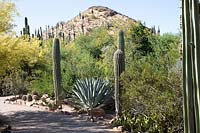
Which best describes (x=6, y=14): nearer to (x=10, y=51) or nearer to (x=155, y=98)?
(x=10, y=51)

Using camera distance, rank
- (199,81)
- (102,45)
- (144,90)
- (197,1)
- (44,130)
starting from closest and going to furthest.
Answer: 1. (199,81)
2. (197,1)
3. (144,90)
4. (44,130)
5. (102,45)

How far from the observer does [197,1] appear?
346 centimetres

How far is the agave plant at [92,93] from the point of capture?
16500 mm

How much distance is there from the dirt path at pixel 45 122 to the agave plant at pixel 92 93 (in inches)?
39.7

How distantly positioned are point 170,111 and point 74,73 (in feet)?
39.4

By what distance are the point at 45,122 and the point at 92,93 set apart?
258 cm

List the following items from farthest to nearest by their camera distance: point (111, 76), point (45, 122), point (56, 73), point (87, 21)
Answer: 1. point (87, 21)
2. point (111, 76)
3. point (56, 73)
4. point (45, 122)

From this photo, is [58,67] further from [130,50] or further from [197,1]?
[197,1]

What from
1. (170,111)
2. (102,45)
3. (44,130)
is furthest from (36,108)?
(102,45)

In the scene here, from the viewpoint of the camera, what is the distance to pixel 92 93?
54.2 feet

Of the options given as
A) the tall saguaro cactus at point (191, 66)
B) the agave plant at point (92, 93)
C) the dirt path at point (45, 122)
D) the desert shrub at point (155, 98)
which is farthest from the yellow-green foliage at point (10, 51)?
the tall saguaro cactus at point (191, 66)

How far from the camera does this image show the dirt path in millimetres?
13062

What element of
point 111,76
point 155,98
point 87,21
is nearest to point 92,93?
point 111,76

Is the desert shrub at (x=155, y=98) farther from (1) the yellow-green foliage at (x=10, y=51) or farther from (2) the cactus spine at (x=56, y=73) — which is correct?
(2) the cactus spine at (x=56, y=73)
